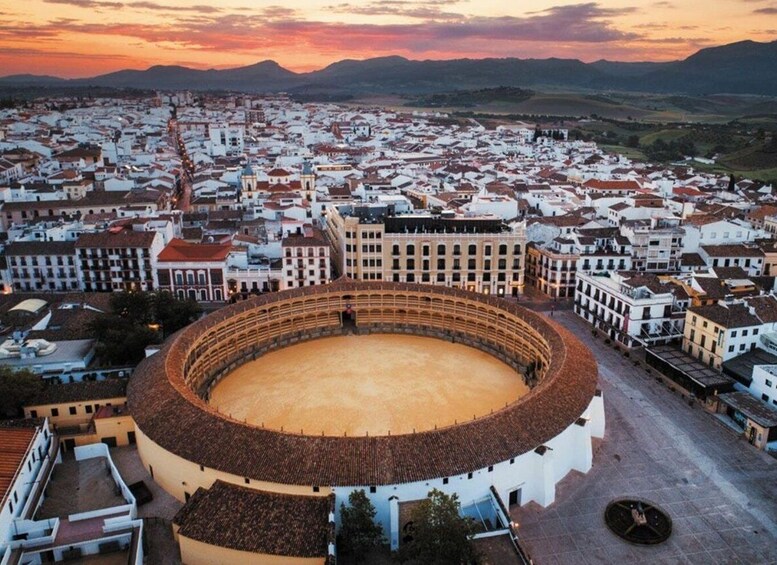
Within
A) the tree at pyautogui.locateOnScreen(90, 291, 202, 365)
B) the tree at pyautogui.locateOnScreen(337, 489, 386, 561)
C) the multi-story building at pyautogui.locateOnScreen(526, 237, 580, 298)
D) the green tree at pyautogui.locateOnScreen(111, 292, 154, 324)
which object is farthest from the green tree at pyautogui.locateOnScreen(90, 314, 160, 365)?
the multi-story building at pyautogui.locateOnScreen(526, 237, 580, 298)

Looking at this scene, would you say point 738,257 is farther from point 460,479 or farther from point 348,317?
point 460,479

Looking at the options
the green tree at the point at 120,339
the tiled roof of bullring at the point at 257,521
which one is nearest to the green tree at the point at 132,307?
the green tree at the point at 120,339

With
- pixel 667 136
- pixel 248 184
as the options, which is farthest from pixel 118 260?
pixel 667 136

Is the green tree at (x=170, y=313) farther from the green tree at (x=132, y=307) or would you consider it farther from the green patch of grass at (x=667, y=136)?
the green patch of grass at (x=667, y=136)

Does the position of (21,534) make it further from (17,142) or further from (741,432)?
(17,142)

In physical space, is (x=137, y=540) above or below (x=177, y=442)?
below

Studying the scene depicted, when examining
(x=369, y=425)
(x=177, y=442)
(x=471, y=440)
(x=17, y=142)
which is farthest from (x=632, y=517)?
(x=17, y=142)
